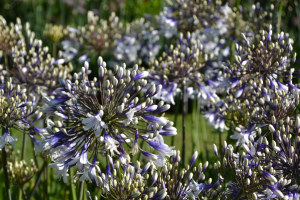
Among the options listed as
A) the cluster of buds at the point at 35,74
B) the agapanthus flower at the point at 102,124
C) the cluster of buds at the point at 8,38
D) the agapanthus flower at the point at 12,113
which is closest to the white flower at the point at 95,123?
the agapanthus flower at the point at 102,124

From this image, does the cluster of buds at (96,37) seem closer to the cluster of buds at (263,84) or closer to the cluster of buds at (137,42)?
the cluster of buds at (137,42)

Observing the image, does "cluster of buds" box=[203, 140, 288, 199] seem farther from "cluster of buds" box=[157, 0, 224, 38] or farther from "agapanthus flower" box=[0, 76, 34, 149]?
"cluster of buds" box=[157, 0, 224, 38]

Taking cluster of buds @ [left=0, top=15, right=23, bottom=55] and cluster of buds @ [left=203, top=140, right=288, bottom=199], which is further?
cluster of buds @ [left=0, top=15, right=23, bottom=55]

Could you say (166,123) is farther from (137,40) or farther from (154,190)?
(137,40)

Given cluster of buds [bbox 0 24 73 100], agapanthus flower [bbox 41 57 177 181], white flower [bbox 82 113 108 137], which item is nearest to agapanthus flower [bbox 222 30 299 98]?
agapanthus flower [bbox 41 57 177 181]

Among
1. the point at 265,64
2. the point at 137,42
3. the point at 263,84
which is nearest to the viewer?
the point at 265,64

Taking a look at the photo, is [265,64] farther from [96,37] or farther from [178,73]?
[96,37]

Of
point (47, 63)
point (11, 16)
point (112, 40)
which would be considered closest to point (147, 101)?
point (47, 63)

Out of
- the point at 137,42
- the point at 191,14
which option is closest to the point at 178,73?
the point at 191,14

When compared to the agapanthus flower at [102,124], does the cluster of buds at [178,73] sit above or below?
above

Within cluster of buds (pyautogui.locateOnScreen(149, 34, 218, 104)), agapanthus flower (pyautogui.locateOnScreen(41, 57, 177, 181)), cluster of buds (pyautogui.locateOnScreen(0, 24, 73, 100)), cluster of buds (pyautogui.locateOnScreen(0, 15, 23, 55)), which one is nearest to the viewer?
agapanthus flower (pyautogui.locateOnScreen(41, 57, 177, 181))

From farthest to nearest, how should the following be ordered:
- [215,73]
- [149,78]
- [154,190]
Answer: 1. [215,73]
2. [149,78]
3. [154,190]
